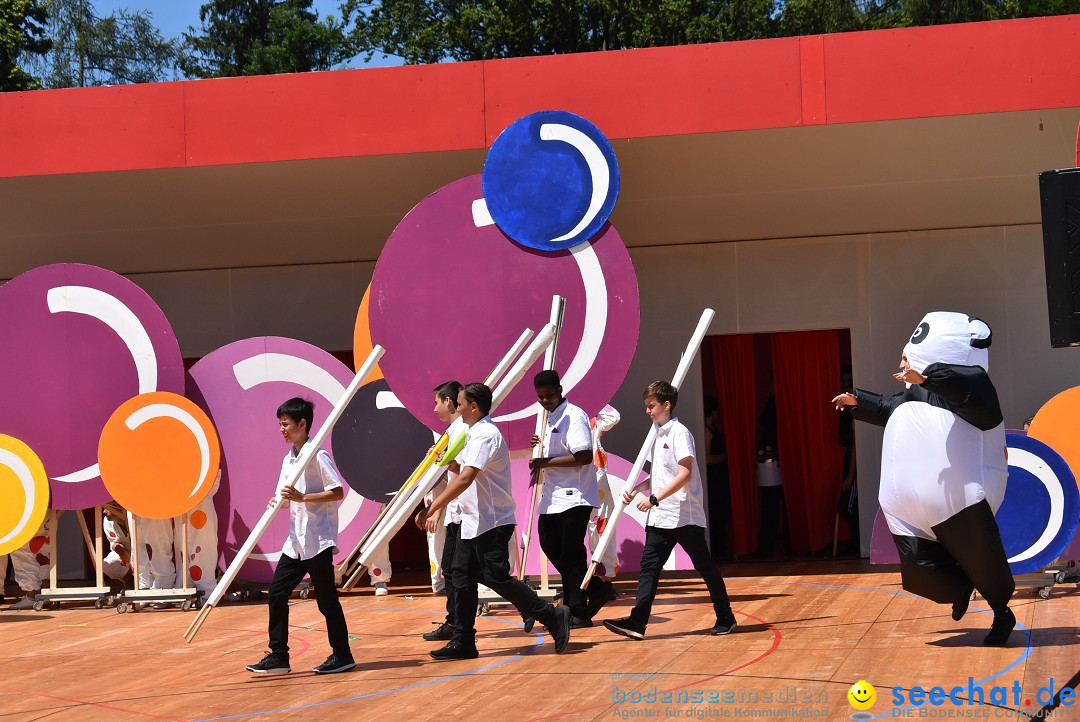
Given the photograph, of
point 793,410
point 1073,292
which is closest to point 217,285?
point 793,410

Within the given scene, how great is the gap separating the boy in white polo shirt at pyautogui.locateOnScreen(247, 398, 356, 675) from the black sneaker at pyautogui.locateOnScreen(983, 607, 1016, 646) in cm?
321

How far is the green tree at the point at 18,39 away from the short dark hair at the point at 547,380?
21526 millimetres

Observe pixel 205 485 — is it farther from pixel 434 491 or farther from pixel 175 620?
Result: pixel 434 491

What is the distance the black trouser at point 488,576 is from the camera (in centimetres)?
619

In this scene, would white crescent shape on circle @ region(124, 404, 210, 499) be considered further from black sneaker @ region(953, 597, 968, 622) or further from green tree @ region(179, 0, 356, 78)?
green tree @ region(179, 0, 356, 78)

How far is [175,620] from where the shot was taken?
28.6ft

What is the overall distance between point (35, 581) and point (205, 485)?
6.42ft

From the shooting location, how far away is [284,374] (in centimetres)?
982

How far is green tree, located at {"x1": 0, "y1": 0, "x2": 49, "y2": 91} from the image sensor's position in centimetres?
2619

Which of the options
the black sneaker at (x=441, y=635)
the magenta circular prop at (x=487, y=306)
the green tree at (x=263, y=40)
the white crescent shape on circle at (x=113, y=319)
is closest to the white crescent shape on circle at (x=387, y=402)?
the magenta circular prop at (x=487, y=306)

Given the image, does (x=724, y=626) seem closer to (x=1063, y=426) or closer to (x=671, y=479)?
(x=671, y=479)

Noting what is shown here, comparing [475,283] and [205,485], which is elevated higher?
[475,283]

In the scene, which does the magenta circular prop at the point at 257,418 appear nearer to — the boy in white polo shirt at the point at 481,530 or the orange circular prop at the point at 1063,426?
the boy in white polo shirt at the point at 481,530

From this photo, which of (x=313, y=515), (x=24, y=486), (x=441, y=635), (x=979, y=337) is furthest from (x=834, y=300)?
(x=24, y=486)
